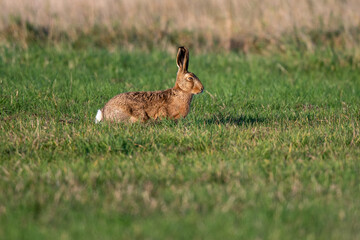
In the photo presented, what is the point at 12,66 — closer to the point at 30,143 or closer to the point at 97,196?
the point at 30,143

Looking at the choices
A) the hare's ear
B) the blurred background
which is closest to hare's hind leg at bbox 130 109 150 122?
the hare's ear

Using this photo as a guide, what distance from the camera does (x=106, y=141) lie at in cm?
580

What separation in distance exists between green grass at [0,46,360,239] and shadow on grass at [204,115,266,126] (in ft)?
0.11

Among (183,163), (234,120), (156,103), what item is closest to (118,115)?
(156,103)

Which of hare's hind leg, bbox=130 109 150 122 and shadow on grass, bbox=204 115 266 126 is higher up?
hare's hind leg, bbox=130 109 150 122

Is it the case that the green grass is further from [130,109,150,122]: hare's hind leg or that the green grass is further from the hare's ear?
the hare's ear

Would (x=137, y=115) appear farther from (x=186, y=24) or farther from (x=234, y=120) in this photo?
(x=186, y=24)

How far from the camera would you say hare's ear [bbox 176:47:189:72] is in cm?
729

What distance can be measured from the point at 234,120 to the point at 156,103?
119 cm

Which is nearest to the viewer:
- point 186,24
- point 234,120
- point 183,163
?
point 183,163

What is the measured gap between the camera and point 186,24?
49.7 feet

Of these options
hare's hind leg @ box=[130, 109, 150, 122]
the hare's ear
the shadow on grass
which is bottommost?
the shadow on grass

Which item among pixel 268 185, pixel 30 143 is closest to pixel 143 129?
pixel 30 143

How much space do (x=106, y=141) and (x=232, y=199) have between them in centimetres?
208
